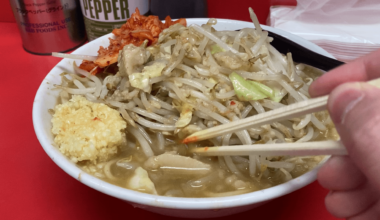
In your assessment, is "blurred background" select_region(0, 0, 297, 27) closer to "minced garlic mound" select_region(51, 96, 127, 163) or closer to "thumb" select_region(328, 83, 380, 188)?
"minced garlic mound" select_region(51, 96, 127, 163)

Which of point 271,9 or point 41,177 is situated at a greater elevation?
point 271,9

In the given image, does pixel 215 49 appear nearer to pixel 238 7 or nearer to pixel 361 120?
pixel 361 120

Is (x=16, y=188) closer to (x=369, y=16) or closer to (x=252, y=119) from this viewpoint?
(x=252, y=119)

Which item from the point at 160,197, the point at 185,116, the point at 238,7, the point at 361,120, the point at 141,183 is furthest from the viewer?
the point at 238,7

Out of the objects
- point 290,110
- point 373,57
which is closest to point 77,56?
point 290,110

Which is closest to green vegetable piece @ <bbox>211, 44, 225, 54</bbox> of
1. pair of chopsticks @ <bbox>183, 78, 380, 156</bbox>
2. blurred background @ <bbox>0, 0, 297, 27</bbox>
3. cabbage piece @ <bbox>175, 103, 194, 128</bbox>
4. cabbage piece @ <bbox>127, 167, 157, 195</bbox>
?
cabbage piece @ <bbox>175, 103, 194, 128</bbox>

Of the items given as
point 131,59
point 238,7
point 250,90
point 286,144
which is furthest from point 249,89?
point 238,7
